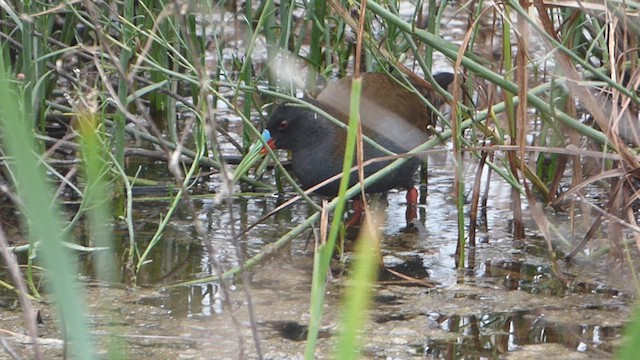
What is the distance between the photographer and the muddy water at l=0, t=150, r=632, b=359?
280cm

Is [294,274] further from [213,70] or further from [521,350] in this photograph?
[213,70]

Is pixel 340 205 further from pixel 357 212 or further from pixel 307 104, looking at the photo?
pixel 357 212

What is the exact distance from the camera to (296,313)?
306 cm

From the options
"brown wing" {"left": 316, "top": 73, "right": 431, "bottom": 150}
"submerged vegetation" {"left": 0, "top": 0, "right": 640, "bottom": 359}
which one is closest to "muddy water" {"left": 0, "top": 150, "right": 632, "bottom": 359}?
"submerged vegetation" {"left": 0, "top": 0, "right": 640, "bottom": 359}

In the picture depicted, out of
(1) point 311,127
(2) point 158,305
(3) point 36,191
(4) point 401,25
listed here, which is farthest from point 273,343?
(3) point 36,191

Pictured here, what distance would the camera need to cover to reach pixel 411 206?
4.05 meters

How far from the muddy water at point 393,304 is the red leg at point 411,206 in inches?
4.3

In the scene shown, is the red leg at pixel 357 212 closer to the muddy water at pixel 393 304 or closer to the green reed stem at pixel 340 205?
the muddy water at pixel 393 304

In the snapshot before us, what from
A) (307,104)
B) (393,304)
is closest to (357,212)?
(307,104)

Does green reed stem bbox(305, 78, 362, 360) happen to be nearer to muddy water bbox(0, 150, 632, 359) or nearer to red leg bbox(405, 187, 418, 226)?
muddy water bbox(0, 150, 632, 359)

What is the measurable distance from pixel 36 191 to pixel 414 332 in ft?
6.05

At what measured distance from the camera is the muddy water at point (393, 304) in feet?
9.19

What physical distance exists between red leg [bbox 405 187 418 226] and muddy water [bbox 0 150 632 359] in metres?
0.11

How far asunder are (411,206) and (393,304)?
96cm
